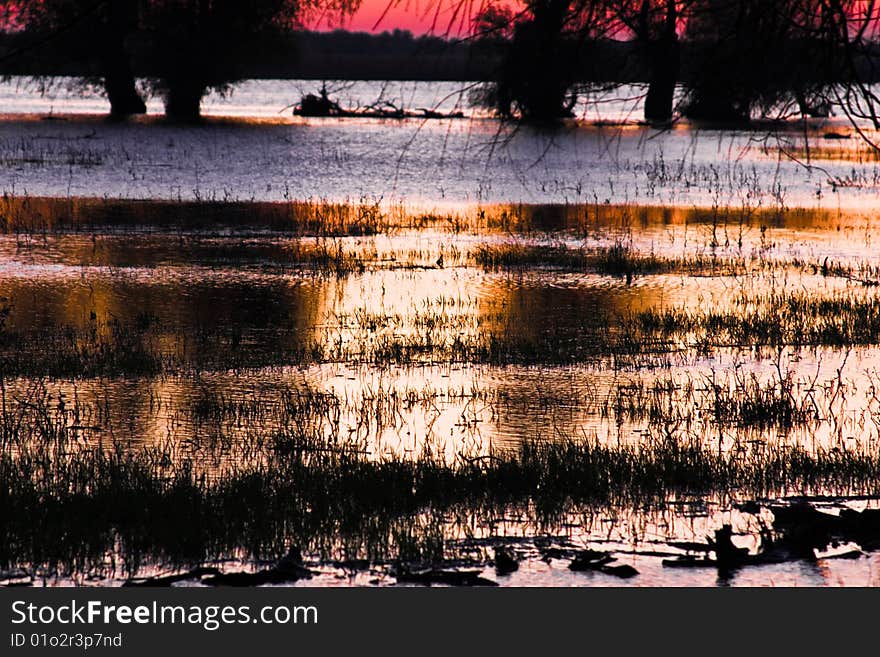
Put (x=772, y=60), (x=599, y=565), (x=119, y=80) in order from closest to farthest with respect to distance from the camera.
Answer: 1. (x=772, y=60)
2. (x=599, y=565)
3. (x=119, y=80)

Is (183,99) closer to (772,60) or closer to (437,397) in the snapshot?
(437,397)

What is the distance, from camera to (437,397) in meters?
10.9

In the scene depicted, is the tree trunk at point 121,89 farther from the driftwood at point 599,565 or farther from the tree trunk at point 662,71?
the driftwood at point 599,565

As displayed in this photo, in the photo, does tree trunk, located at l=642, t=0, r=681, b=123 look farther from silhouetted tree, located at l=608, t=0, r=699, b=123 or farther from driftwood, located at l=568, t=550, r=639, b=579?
driftwood, located at l=568, t=550, r=639, b=579

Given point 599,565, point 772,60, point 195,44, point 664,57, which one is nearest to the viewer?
point 664,57

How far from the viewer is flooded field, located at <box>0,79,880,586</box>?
21.9ft

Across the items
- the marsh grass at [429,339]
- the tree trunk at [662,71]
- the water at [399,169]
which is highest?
the tree trunk at [662,71]

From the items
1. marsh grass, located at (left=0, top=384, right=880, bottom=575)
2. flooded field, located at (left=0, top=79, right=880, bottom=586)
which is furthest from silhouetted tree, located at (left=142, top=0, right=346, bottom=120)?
marsh grass, located at (left=0, top=384, right=880, bottom=575)

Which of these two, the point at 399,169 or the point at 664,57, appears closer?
the point at 664,57

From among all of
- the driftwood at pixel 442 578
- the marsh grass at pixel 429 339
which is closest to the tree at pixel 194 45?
the marsh grass at pixel 429 339

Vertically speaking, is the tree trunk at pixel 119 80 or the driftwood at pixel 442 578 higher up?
the tree trunk at pixel 119 80

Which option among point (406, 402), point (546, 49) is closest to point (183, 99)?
point (406, 402)

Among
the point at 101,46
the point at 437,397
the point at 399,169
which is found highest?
the point at 101,46

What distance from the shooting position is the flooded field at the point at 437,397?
6.68m
